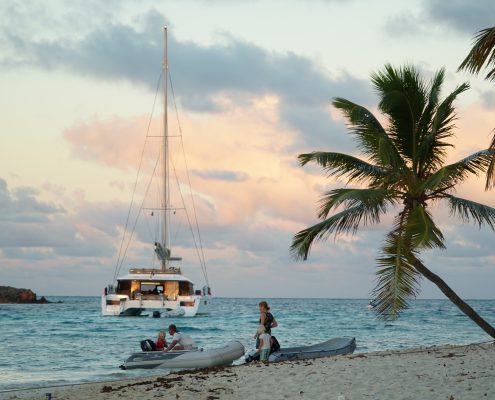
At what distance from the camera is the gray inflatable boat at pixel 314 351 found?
18953 mm

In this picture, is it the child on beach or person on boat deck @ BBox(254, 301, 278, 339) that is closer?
person on boat deck @ BBox(254, 301, 278, 339)

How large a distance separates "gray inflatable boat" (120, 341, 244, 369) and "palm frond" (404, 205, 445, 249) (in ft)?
25.1

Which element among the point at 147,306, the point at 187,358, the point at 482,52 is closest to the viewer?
the point at 482,52

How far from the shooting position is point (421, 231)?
14.8m

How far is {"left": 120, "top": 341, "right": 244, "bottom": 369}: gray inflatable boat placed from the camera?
20.6 meters

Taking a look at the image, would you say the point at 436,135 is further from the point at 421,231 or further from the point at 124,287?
the point at 124,287

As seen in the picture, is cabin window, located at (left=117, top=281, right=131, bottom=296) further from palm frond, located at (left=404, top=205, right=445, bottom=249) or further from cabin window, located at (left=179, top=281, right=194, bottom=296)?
palm frond, located at (left=404, top=205, right=445, bottom=249)

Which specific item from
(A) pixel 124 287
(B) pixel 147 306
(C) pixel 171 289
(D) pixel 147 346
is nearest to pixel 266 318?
(D) pixel 147 346

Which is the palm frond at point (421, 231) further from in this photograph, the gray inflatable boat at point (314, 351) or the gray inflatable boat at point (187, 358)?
the gray inflatable boat at point (187, 358)

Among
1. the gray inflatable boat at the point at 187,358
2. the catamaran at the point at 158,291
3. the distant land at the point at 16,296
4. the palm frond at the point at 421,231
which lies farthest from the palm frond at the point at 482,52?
the distant land at the point at 16,296

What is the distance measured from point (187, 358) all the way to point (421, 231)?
28.1ft

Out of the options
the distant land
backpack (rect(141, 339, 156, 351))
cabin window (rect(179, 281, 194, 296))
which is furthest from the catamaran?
the distant land

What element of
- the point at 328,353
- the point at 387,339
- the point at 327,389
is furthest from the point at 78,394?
the point at 387,339

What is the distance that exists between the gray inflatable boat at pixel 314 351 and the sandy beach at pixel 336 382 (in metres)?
1.85
